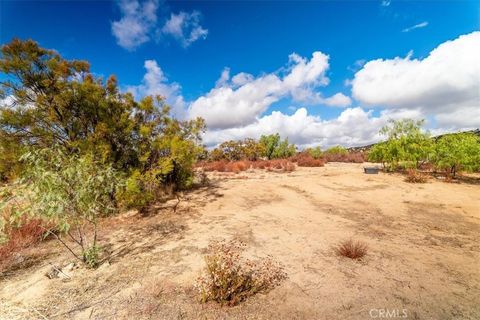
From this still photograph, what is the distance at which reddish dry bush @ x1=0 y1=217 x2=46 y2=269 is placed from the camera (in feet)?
18.1

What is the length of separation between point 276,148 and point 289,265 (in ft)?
89.4

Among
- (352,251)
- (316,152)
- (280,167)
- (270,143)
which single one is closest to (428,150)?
(280,167)

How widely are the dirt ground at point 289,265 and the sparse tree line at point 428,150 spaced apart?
178 inches

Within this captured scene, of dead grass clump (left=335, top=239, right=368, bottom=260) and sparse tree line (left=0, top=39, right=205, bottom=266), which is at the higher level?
sparse tree line (left=0, top=39, right=205, bottom=266)

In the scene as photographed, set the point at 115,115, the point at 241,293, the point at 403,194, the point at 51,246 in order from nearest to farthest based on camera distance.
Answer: the point at 241,293, the point at 51,246, the point at 115,115, the point at 403,194

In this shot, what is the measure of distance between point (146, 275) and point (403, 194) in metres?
10.7

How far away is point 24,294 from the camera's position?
411cm

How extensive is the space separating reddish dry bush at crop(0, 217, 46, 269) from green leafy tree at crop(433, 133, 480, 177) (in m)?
17.2

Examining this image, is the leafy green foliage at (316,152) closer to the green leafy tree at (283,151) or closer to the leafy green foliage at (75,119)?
the green leafy tree at (283,151)

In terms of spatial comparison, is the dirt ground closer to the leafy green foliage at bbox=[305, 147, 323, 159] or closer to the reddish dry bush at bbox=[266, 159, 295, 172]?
the reddish dry bush at bbox=[266, 159, 295, 172]

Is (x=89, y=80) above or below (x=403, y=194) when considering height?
above

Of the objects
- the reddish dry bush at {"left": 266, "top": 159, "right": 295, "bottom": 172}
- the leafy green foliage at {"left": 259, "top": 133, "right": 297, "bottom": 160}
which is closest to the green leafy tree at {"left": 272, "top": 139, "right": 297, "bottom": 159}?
the leafy green foliage at {"left": 259, "top": 133, "right": 297, "bottom": 160}

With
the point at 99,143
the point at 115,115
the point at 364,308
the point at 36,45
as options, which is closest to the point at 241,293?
the point at 364,308

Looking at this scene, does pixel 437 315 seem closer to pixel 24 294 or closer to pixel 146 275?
pixel 146 275
